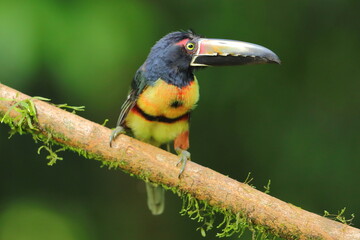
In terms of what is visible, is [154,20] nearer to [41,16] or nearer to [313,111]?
[41,16]

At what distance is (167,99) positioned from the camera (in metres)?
2.96

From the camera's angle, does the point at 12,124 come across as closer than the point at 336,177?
Yes

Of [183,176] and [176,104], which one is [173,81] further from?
[183,176]

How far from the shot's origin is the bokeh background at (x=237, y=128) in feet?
13.1

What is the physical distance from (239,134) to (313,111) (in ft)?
1.97

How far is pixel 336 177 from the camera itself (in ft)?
13.4

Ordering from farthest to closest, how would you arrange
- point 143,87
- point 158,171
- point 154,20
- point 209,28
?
1. point 209,28
2. point 154,20
3. point 143,87
4. point 158,171

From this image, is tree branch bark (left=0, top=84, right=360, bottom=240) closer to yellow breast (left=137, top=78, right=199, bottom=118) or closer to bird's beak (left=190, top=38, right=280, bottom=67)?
yellow breast (left=137, top=78, right=199, bottom=118)

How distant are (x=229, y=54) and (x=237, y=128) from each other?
1404mm

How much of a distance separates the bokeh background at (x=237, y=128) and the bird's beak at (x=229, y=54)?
555 mm

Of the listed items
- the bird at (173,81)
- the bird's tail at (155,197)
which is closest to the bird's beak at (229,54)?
the bird at (173,81)

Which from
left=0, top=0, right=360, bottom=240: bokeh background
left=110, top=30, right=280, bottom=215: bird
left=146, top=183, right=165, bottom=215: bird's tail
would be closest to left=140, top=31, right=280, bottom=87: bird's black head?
left=110, top=30, right=280, bottom=215: bird

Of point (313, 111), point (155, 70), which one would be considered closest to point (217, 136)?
point (313, 111)

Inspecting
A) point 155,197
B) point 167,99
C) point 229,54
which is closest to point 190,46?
point 229,54
